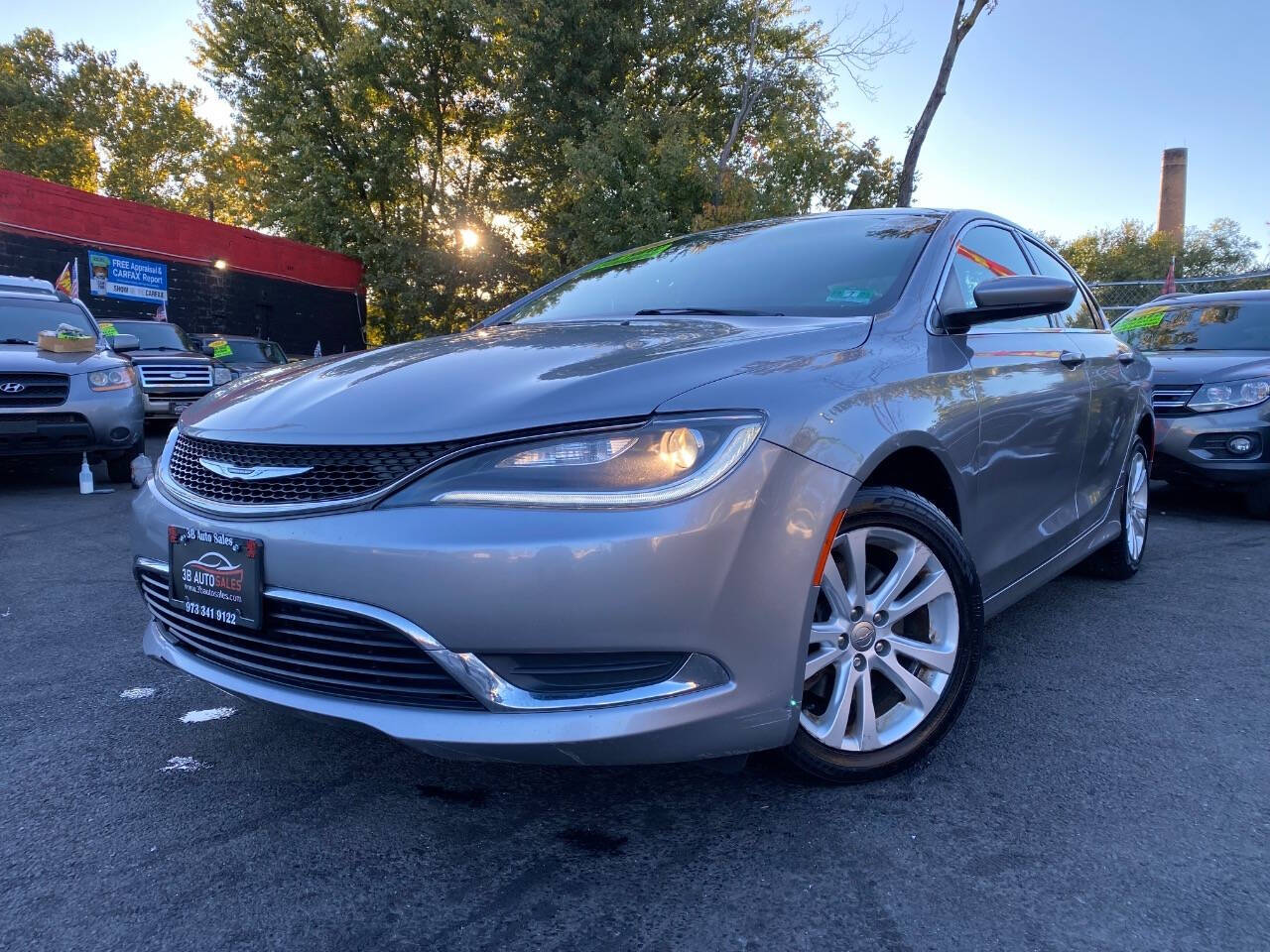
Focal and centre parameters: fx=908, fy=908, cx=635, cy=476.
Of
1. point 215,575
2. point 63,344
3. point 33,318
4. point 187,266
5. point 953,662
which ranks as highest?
point 187,266

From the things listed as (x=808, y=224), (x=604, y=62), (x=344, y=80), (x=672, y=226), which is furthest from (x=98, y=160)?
(x=808, y=224)

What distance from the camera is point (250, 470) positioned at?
2.05 meters

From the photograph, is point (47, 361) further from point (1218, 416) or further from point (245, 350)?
point (1218, 416)

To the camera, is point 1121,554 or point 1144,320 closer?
point 1121,554

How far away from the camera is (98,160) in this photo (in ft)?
115

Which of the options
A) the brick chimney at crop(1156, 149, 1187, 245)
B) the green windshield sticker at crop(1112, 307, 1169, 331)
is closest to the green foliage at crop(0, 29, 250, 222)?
the green windshield sticker at crop(1112, 307, 1169, 331)

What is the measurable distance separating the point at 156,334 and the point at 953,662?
12588 mm

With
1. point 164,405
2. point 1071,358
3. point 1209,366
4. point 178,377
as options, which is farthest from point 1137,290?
point 164,405

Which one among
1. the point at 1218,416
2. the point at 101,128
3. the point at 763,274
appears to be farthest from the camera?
the point at 101,128

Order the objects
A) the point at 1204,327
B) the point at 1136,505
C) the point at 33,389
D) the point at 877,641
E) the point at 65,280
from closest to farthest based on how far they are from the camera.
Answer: the point at 877,641 < the point at 1136,505 < the point at 33,389 < the point at 1204,327 < the point at 65,280

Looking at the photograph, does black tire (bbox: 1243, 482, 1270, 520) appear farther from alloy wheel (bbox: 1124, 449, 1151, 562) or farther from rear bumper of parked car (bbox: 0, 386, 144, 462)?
rear bumper of parked car (bbox: 0, 386, 144, 462)

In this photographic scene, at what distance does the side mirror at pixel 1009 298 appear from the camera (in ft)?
8.43

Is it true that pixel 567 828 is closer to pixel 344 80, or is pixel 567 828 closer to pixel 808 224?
pixel 808 224

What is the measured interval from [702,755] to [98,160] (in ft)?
135
